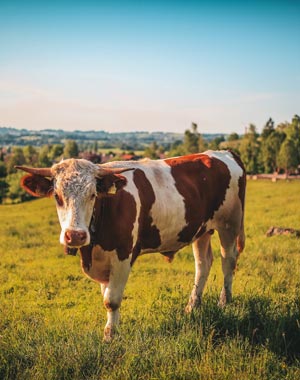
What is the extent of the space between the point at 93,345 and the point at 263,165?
67.4 metres

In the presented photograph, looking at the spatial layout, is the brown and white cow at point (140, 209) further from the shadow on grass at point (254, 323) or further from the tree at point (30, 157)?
the tree at point (30, 157)

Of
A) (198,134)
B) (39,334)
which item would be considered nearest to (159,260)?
(39,334)

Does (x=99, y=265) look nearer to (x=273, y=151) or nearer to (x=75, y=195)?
(x=75, y=195)

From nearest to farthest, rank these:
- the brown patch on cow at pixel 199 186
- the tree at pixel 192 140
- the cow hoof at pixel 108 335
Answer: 1. the cow hoof at pixel 108 335
2. the brown patch on cow at pixel 199 186
3. the tree at pixel 192 140

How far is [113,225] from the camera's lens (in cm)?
521

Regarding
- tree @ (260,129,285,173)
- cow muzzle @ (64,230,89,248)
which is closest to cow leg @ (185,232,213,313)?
cow muzzle @ (64,230,89,248)

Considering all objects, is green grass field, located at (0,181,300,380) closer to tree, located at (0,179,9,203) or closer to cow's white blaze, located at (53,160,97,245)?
cow's white blaze, located at (53,160,97,245)

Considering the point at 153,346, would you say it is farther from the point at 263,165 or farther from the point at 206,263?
the point at 263,165

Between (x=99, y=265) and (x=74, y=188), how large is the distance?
4.21 feet

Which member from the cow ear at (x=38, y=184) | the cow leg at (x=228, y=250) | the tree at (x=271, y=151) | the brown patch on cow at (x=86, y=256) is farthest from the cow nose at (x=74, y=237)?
the tree at (x=271, y=151)

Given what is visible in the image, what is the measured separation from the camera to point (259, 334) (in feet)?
16.2

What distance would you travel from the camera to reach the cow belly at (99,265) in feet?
17.2

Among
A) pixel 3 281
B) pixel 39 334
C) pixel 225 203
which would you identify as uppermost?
pixel 225 203

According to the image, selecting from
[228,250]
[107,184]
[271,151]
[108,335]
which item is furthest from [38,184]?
[271,151]
